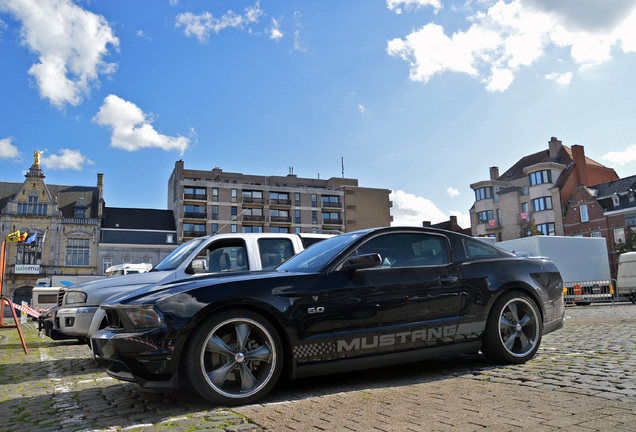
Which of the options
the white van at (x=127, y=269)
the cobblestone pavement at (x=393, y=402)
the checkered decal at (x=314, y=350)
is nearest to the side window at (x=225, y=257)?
the cobblestone pavement at (x=393, y=402)

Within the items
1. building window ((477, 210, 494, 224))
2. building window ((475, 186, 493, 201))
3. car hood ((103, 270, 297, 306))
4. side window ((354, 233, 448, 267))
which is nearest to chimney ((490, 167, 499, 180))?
building window ((475, 186, 493, 201))

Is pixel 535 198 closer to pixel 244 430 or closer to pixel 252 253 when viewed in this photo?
pixel 252 253

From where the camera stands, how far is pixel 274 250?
24.0 ft

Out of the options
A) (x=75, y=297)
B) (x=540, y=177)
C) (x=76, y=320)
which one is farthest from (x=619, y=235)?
(x=76, y=320)

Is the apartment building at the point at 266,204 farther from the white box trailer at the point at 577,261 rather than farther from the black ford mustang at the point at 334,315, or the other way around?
the black ford mustang at the point at 334,315

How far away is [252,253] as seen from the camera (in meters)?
7.16

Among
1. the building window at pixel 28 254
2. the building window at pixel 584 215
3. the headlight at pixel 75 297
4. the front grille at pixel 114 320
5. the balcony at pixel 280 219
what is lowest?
the front grille at pixel 114 320

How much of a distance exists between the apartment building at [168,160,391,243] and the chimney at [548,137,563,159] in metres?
29.9

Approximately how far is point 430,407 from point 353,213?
75.4 meters

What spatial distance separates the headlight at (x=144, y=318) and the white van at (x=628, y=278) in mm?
29823

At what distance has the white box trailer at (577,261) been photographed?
24.9 m

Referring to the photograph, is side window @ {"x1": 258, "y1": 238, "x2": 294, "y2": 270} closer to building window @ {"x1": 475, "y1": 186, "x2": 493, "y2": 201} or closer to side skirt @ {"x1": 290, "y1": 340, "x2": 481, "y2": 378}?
side skirt @ {"x1": 290, "y1": 340, "x2": 481, "y2": 378}

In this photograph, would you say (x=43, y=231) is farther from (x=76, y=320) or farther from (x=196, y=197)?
(x=76, y=320)

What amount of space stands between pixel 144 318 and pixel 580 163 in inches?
2237
